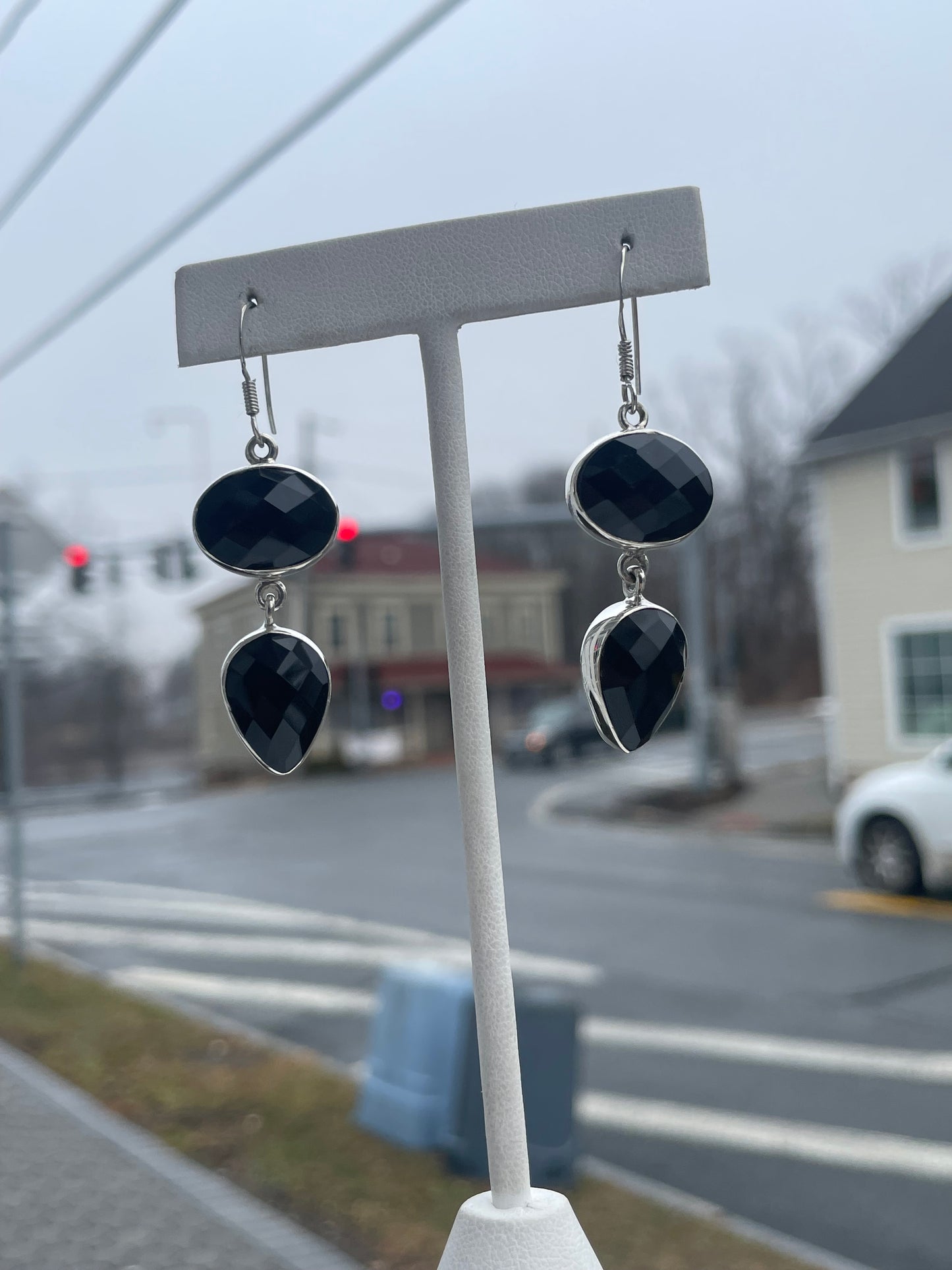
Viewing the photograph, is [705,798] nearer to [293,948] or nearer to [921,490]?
[921,490]

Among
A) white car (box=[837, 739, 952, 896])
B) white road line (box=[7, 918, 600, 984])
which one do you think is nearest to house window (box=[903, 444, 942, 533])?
white car (box=[837, 739, 952, 896])

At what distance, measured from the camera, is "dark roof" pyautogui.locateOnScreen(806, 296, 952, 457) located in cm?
1909

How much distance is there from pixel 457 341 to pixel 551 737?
1205 inches

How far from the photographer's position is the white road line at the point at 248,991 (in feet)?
29.2

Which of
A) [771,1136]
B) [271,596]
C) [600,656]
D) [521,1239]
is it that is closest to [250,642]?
[271,596]

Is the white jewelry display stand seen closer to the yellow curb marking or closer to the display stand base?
the display stand base

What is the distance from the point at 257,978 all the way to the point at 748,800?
1314 centimetres

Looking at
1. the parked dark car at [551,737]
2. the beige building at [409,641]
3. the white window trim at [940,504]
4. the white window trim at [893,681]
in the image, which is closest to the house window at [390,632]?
the beige building at [409,641]

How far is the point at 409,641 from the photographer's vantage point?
26.6 meters

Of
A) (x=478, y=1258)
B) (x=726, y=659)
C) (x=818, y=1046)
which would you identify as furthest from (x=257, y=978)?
(x=726, y=659)

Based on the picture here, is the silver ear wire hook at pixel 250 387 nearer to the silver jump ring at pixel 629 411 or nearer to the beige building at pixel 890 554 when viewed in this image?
the silver jump ring at pixel 629 411

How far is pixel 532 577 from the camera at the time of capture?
2797 cm

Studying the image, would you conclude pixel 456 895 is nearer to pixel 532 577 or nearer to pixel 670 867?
pixel 670 867

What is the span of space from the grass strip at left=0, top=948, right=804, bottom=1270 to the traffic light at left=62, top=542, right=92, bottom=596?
1323 centimetres
